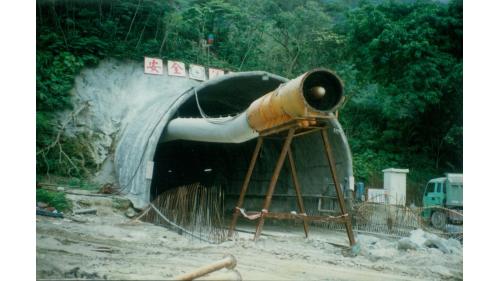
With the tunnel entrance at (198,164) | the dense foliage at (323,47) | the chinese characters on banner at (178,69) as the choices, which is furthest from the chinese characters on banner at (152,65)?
the tunnel entrance at (198,164)

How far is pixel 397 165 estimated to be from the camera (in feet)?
26.8

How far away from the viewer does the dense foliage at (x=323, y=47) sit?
5965 millimetres

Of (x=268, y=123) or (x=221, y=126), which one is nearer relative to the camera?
(x=268, y=123)

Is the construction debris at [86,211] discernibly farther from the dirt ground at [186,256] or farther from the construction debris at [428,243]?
the construction debris at [428,243]

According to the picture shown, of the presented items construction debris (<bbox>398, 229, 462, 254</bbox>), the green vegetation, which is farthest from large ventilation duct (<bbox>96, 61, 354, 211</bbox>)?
construction debris (<bbox>398, 229, 462, 254</bbox>)

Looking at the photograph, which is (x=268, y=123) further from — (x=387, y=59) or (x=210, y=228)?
(x=387, y=59)

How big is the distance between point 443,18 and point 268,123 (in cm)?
255

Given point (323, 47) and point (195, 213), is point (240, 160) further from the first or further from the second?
point (195, 213)

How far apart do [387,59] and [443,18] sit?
1.66m
